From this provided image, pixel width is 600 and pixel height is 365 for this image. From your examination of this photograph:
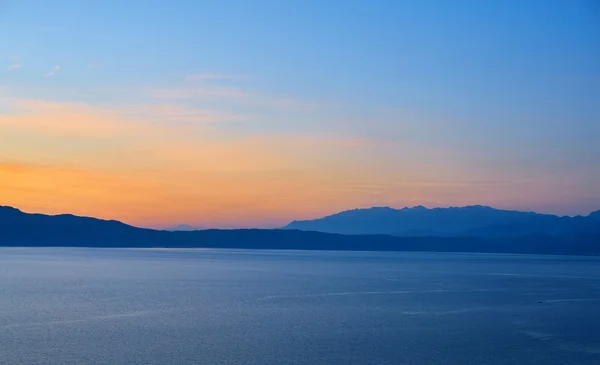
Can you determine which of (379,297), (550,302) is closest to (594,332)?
(550,302)

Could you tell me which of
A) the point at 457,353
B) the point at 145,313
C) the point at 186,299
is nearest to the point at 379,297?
the point at 186,299

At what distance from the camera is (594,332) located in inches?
1421

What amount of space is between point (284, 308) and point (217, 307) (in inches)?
173

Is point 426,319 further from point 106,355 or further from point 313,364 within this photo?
point 106,355

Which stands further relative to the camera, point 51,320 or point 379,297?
point 379,297

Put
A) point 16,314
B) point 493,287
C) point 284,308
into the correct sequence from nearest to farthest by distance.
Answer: point 16,314, point 284,308, point 493,287

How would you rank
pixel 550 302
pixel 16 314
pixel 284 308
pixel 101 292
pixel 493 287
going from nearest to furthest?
pixel 16 314
pixel 284 308
pixel 550 302
pixel 101 292
pixel 493 287

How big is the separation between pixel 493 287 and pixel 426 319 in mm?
30365

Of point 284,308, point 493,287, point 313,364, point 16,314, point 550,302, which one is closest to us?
point 313,364

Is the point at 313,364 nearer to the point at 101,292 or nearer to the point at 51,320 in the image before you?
the point at 51,320

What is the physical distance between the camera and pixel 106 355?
28000 millimetres

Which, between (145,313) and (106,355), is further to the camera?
(145,313)

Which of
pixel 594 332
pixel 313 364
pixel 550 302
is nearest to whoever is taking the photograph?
pixel 313 364

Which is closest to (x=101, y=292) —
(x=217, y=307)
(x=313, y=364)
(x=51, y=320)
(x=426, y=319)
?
(x=217, y=307)
